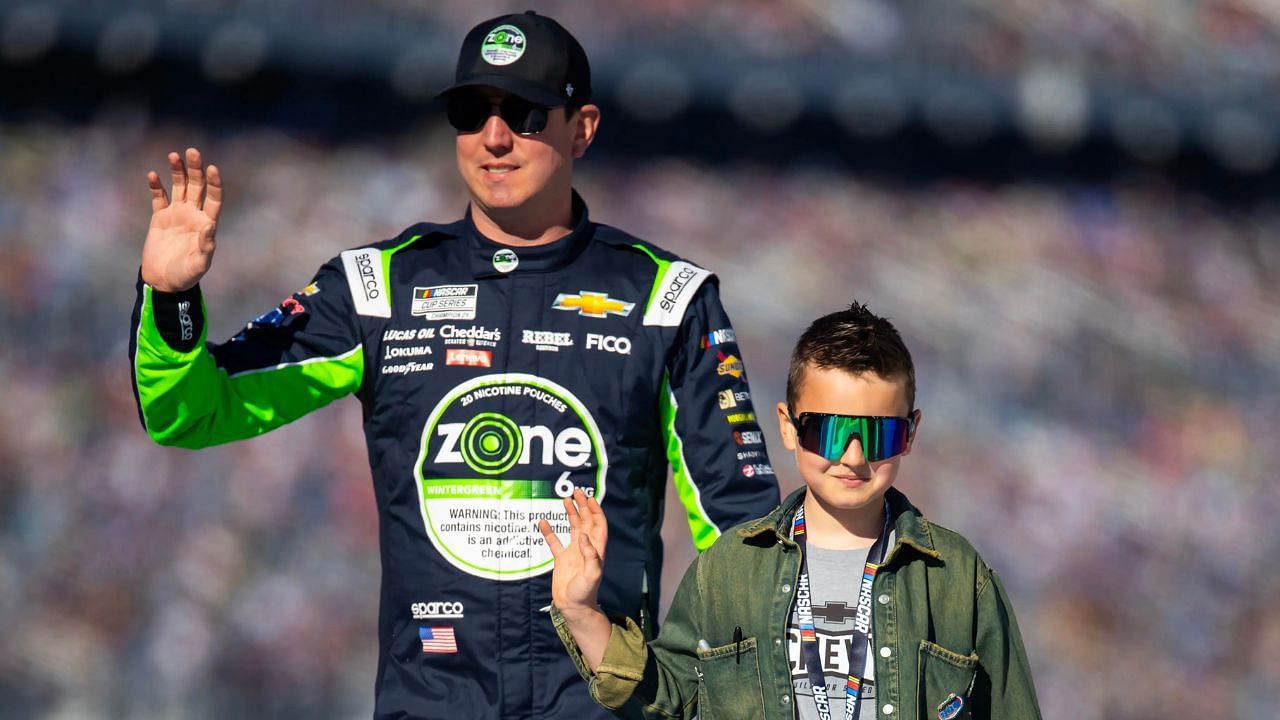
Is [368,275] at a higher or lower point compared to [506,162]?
lower

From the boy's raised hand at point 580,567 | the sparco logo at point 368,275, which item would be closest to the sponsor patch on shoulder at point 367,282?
the sparco logo at point 368,275

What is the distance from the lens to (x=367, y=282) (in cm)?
346

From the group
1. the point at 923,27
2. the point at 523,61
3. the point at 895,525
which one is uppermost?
the point at 923,27

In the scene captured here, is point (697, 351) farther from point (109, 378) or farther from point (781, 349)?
point (109, 378)

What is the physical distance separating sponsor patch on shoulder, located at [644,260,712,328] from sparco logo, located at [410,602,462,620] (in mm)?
655

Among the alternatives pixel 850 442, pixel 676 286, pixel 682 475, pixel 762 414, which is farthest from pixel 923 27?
pixel 850 442

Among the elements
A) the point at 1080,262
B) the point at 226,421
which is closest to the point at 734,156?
the point at 1080,262

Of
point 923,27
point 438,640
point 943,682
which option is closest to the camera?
point 943,682

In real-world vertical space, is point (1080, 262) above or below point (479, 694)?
above

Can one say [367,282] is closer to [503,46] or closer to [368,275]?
[368,275]

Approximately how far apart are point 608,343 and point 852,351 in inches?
27.4

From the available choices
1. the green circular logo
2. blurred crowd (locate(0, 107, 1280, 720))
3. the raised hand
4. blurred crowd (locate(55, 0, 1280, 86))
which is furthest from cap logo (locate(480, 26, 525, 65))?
blurred crowd (locate(0, 107, 1280, 720))

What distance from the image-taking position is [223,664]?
5.20 metres

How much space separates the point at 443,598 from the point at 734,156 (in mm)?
2266
